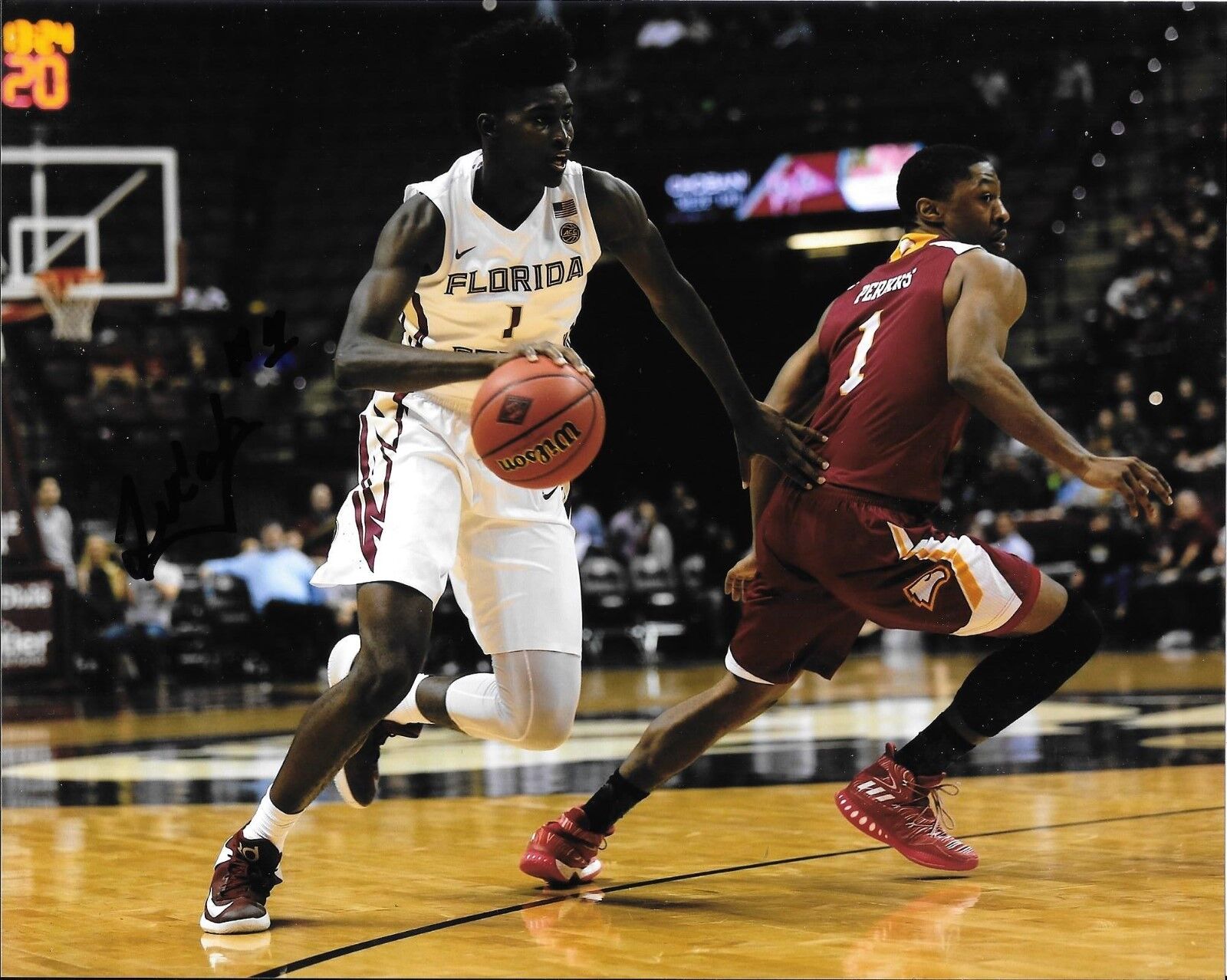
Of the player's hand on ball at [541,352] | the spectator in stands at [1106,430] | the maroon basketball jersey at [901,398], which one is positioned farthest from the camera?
the spectator in stands at [1106,430]

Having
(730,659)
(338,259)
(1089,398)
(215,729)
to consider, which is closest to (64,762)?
(215,729)

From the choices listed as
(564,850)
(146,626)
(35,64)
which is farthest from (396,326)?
(35,64)

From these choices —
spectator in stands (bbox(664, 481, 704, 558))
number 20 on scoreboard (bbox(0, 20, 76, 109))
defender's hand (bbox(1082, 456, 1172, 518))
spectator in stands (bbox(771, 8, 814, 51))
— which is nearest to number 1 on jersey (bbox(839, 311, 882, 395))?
defender's hand (bbox(1082, 456, 1172, 518))

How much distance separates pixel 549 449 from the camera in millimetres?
3328

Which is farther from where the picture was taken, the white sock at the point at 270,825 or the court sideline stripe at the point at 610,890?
the white sock at the point at 270,825

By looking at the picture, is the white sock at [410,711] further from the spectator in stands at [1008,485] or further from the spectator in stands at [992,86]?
the spectator in stands at [992,86]

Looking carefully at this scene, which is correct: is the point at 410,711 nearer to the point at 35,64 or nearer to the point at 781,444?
the point at 781,444

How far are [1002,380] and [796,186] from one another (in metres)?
15.0

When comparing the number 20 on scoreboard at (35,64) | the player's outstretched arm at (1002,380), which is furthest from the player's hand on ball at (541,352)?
the number 20 on scoreboard at (35,64)

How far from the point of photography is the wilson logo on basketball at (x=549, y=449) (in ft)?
10.9

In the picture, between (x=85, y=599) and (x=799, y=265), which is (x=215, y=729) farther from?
(x=799, y=265)

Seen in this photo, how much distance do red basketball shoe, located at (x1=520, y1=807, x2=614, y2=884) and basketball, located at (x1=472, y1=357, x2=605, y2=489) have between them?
1.04 meters

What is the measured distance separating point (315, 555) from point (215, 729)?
2.99 m

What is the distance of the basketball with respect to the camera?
329 cm
